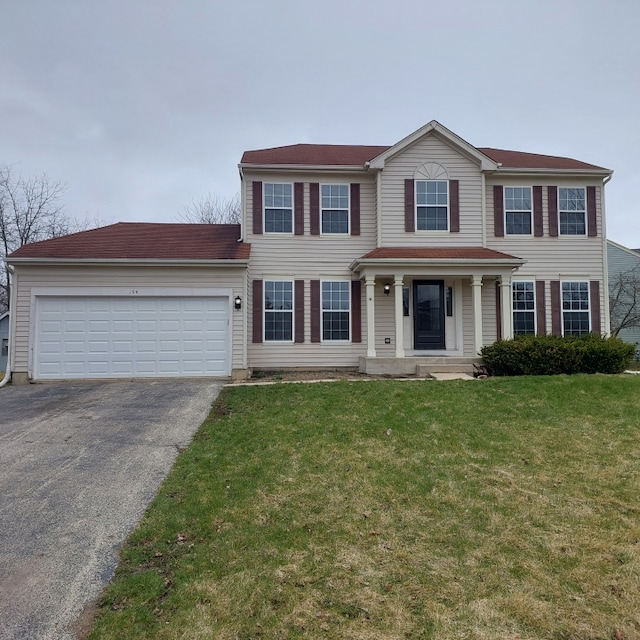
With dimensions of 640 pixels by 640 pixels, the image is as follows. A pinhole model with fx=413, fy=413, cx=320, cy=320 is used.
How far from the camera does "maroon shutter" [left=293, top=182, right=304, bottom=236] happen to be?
12160mm

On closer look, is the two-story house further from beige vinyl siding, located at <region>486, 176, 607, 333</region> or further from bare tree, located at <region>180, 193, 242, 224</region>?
bare tree, located at <region>180, 193, 242, 224</region>

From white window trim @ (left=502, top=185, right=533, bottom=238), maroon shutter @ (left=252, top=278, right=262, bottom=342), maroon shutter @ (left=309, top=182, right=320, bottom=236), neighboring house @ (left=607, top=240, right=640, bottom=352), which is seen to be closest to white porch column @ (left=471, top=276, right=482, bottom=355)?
white window trim @ (left=502, top=185, right=533, bottom=238)

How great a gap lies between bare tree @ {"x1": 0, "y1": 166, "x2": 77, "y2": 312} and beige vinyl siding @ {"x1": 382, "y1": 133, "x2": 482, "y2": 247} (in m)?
21.5

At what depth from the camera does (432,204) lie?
12148 mm

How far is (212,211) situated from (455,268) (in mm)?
21715

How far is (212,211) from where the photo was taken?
2878 cm

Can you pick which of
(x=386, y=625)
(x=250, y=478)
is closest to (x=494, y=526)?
(x=386, y=625)

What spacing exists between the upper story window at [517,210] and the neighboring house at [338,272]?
0.14ft

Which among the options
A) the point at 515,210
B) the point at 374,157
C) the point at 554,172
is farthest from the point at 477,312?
the point at 374,157

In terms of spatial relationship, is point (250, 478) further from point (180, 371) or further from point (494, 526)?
point (180, 371)

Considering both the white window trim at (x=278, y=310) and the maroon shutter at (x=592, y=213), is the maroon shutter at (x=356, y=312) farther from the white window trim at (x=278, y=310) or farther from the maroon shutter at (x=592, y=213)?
the maroon shutter at (x=592, y=213)

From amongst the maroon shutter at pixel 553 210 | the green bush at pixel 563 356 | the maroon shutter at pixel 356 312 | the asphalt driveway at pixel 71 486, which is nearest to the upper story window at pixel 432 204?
the maroon shutter at pixel 356 312

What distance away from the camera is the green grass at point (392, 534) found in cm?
225

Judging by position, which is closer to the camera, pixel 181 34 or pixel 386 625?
pixel 386 625
